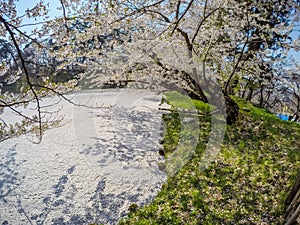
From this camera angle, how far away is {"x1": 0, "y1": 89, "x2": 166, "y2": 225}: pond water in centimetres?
300

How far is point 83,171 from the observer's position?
12.9 feet

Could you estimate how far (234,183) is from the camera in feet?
10.9

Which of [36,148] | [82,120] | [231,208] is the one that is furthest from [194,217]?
[82,120]

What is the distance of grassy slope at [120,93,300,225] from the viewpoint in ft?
8.90

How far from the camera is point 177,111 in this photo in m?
6.16

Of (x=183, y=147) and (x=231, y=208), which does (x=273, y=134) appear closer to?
(x=183, y=147)

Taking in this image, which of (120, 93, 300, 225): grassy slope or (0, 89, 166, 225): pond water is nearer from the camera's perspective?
(120, 93, 300, 225): grassy slope

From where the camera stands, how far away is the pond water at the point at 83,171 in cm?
300

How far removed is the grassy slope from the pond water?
0.34 m

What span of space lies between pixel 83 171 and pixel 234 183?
2.27 m

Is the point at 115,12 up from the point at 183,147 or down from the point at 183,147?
up

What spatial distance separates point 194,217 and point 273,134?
118 inches

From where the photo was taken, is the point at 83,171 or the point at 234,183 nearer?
the point at 234,183

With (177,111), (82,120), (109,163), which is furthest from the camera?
(82,120)
